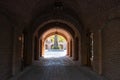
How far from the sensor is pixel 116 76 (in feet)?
34.0

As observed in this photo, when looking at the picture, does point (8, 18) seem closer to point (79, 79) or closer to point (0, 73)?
point (0, 73)

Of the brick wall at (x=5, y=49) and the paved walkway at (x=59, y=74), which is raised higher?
the brick wall at (x=5, y=49)

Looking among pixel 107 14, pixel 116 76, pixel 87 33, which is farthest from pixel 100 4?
pixel 87 33

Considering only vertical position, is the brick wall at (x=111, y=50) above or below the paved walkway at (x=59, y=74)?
above

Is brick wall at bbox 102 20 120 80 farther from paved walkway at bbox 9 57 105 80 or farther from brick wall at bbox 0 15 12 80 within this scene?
brick wall at bbox 0 15 12 80

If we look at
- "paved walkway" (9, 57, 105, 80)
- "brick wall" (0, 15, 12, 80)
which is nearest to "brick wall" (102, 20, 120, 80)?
"paved walkway" (9, 57, 105, 80)

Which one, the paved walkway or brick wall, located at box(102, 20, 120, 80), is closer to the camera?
brick wall, located at box(102, 20, 120, 80)

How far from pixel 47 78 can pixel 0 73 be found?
2440 millimetres

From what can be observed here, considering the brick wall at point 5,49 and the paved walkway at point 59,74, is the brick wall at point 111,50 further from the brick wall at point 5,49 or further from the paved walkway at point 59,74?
the brick wall at point 5,49

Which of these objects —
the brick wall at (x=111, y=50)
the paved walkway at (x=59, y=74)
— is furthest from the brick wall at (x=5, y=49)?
the brick wall at (x=111, y=50)

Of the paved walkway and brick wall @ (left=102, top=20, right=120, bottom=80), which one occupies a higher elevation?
brick wall @ (left=102, top=20, right=120, bottom=80)

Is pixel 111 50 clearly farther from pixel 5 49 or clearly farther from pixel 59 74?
pixel 5 49

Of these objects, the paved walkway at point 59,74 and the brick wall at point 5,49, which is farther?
the paved walkway at point 59,74

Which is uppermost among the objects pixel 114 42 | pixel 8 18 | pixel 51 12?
pixel 51 12
